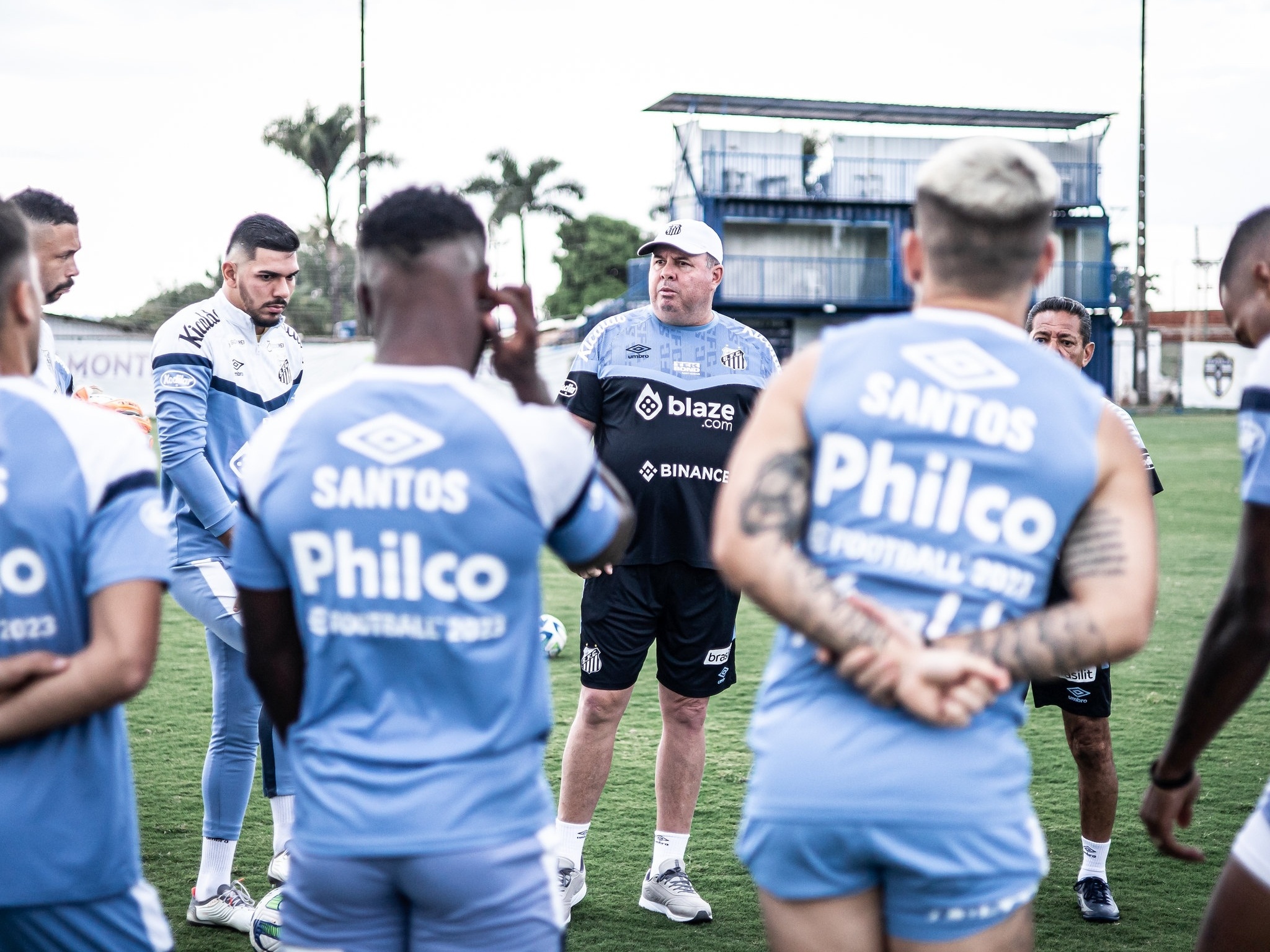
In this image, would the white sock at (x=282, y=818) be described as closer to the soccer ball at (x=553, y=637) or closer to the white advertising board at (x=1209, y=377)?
the soccer ball at (x=553, y=637)

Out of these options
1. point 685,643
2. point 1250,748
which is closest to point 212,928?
point 685,643

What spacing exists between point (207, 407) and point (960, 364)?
3.35m

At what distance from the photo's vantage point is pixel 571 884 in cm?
479

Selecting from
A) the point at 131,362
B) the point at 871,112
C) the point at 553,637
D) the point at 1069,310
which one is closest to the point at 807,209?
the point at 871,112

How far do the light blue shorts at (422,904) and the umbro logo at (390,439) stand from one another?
0.71 metres

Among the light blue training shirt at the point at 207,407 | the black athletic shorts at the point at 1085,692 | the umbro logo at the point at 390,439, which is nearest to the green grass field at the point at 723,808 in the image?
the black athletic shorts at the point at 1085,692

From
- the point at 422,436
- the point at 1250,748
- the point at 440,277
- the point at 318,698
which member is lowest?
the point at 1250,748

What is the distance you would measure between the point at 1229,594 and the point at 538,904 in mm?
1622

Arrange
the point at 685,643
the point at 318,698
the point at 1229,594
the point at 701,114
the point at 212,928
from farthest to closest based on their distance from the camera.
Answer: the point at 701,114, the point at 685,643, the point at 212,928, the point at 1229,594, the point at 318,698

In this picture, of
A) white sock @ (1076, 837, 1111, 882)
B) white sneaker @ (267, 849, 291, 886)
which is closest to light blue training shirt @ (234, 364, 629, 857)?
white sneaker @ (267, 849, 291, 886)

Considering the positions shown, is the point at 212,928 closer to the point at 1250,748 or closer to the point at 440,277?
the point at 440,277

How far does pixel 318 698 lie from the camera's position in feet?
7.46

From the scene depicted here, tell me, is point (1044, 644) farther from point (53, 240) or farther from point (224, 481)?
point (53, 240)

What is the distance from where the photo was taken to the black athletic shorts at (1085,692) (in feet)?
15.5
